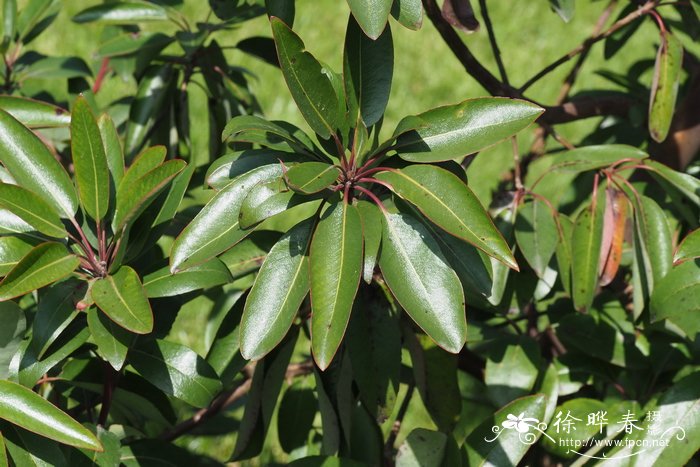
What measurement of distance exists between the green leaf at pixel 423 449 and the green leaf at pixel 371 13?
24.6 inches

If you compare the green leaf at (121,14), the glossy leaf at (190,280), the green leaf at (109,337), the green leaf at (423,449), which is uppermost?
the green leaf at (121,14)

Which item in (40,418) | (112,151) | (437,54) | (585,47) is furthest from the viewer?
(437,54)

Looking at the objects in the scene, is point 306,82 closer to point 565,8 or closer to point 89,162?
point 89,162

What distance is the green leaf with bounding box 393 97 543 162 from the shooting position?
110 cm

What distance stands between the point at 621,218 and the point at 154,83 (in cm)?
90

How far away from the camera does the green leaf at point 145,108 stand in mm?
1668

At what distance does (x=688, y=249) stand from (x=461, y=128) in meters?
0.35

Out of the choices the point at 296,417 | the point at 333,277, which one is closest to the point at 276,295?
the point at 333,277

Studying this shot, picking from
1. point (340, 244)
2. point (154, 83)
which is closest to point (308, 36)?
point (154, 83)

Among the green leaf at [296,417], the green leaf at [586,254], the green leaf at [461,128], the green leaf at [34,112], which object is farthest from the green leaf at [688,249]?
the green leaf at [34,112]

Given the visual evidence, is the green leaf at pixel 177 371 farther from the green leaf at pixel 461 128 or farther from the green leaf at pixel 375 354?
the green leaf at pixel 461 128

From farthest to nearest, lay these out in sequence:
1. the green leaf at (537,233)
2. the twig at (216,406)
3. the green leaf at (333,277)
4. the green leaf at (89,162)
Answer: the twig at (216,406) → the green leaf at (537,233) → the green leaf at (89,162) → the green leaf at (333,277)

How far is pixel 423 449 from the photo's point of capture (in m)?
1.34

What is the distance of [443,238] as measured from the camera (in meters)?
1.18
